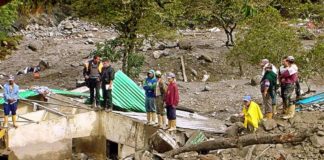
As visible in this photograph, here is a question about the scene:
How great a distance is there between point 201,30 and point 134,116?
982 inches

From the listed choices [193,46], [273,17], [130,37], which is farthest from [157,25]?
[193,46]

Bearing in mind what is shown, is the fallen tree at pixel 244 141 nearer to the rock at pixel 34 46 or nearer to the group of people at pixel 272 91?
the group of people at pixel 272 91

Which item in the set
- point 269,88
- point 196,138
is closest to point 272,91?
point 269,88

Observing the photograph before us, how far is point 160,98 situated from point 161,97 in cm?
4

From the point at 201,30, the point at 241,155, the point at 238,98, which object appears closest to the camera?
the point at 241,155

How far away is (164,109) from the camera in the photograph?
1437cm

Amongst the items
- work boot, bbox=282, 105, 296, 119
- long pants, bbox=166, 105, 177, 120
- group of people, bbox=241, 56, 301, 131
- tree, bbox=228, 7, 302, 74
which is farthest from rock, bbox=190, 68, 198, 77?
work boot, bbox=282, 105, 296, 119

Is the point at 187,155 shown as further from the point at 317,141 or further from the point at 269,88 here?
the point at 317,141

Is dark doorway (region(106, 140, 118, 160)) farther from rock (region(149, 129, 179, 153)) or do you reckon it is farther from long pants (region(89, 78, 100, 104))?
rock (region(149, 129, 179, 153))

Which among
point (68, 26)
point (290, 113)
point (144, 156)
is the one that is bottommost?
point (144, 156)

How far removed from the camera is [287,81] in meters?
13.4

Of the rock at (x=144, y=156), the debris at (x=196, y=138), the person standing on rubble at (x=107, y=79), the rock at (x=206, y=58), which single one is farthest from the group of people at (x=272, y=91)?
the rock at (x=206, y=58)

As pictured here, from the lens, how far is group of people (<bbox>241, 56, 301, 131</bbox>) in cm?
1290

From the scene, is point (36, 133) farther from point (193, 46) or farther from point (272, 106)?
point (193, 46)
